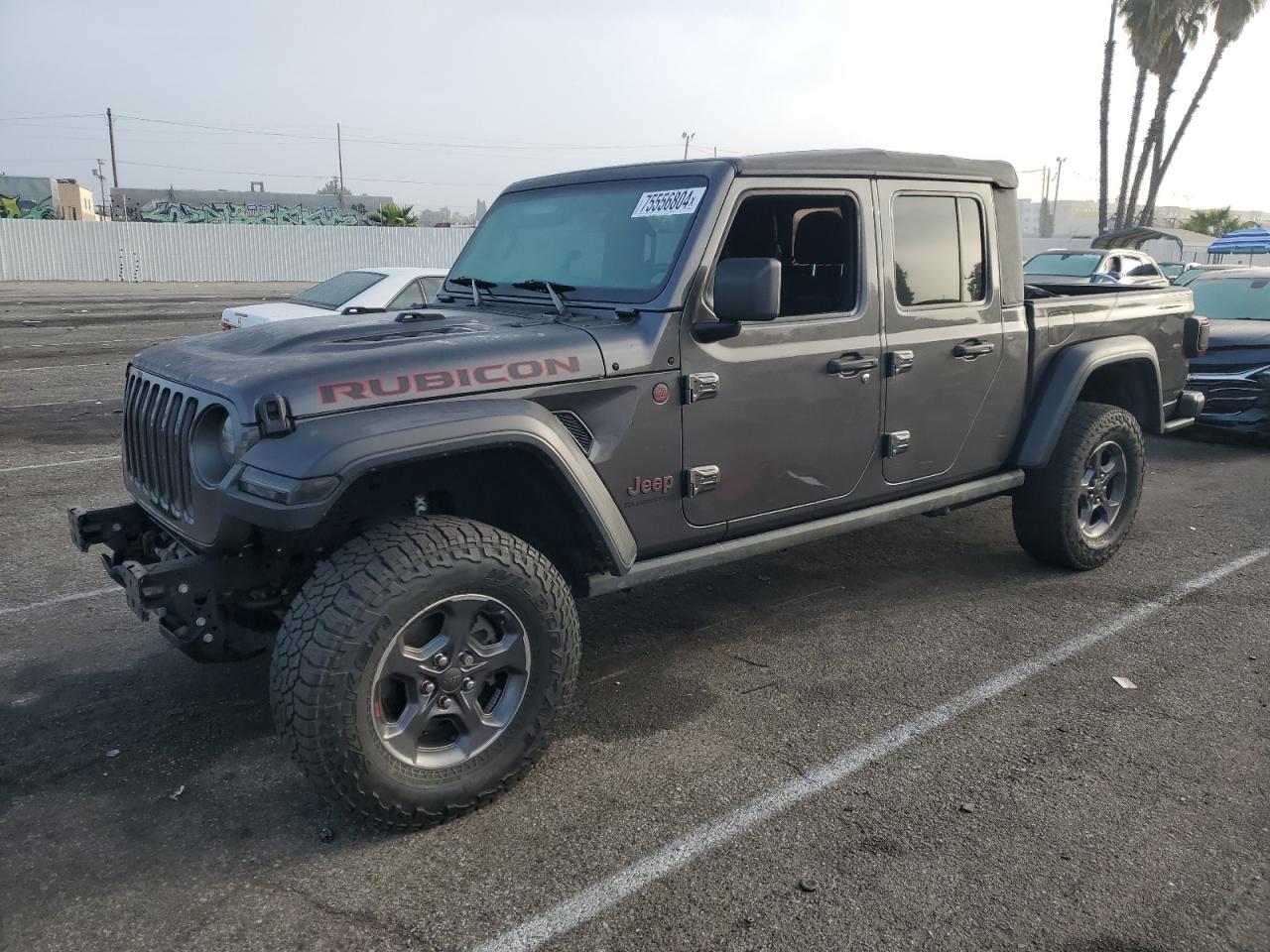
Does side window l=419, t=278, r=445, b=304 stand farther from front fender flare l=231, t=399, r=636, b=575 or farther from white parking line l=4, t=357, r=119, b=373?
front fender flare l=231, t=399, r=636, b=575

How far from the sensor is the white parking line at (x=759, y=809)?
2637 mm

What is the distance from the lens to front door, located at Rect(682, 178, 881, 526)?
3.70m

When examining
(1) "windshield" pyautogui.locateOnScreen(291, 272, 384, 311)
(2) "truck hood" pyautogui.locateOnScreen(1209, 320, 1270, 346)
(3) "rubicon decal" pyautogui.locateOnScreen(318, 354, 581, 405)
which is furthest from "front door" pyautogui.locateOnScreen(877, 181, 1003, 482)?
(1) "windshield" pyautogui.locateOnScreen(291, 272, 384, 311)

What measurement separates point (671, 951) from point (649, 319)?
80.4 inches

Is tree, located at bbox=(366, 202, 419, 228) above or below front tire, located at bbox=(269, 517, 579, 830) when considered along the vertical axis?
above

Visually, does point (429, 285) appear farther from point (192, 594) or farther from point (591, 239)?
point (192, 594)

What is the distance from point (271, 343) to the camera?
11.2 feet

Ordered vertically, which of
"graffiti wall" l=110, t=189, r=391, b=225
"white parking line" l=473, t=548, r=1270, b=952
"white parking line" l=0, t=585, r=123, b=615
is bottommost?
"white parking line" l=473, t=548, r=1270, b=952

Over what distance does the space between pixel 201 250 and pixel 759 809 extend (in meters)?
34.9

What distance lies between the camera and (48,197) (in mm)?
53250

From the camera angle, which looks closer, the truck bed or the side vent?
the side vent

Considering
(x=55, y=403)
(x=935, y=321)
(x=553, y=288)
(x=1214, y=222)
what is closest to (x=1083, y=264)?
(x=935, y=321)

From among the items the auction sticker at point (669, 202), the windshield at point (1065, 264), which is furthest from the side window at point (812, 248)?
the windshield at point (1065, 264)

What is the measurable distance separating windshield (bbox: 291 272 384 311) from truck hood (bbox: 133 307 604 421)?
669 centimetres
